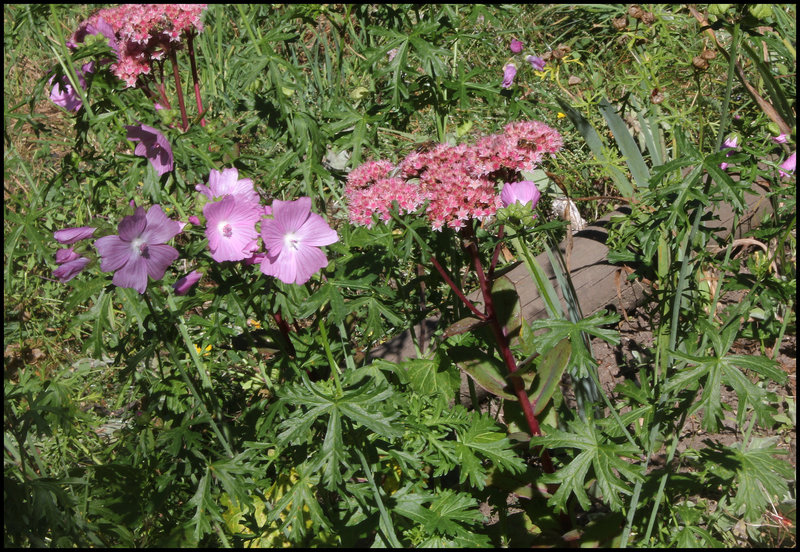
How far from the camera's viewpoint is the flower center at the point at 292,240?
1.30 meters

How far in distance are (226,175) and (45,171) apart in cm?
260

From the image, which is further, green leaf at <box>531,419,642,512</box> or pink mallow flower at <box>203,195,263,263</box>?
green leaf at <box>531,419,642,512</box>

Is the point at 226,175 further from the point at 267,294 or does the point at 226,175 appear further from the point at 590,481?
the point at 590,481

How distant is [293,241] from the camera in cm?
132

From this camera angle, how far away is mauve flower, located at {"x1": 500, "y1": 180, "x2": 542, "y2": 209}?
1422mm

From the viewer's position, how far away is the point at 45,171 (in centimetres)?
349

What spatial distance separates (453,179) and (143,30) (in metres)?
0.81

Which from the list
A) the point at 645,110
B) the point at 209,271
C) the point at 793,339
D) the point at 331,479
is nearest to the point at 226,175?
the point at 209,271

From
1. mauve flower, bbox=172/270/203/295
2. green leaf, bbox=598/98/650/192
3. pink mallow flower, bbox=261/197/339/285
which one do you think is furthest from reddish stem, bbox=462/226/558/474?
green leaf, bbox=598/98/650/192

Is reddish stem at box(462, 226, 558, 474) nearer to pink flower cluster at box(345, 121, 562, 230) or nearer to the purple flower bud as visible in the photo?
pink flower cluster at box(345, 121, 562, 230)

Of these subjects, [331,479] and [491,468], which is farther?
[491,468]

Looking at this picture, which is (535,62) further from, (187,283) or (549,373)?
(187,283)

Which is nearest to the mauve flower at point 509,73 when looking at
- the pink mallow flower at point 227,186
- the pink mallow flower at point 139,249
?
the pink mallow flower at point 227,186

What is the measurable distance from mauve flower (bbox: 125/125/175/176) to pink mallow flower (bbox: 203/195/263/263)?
288mm
